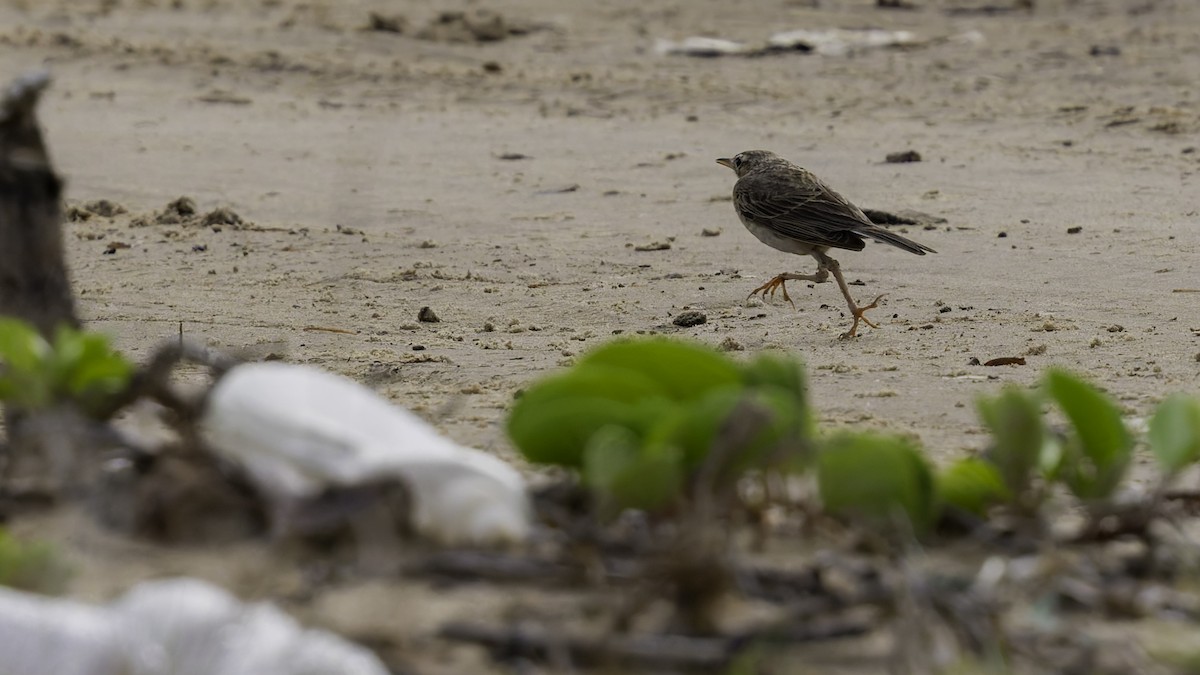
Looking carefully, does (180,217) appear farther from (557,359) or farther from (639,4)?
(639,4)

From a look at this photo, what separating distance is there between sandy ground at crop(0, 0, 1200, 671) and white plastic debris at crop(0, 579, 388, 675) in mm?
235

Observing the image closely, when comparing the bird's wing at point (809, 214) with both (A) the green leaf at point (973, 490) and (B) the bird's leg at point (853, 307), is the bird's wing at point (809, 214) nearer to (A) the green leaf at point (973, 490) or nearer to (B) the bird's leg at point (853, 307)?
(B) the bird's leg at point (853, 307)

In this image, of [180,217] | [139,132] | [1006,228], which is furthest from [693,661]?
[139,132]

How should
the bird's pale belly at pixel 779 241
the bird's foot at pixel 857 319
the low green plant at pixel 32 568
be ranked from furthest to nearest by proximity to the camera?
the bird's pale belly at pixel 779 241 → the bird's foot at pixel 857 319 → the low green plant at pixel 32 568

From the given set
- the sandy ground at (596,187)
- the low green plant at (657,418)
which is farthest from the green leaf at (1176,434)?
the sandy ground at (596,187)

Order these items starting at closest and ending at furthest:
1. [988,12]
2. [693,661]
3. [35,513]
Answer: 1. [693,661]
2. [35,513]
3. [988,12]

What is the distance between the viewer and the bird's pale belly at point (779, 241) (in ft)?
23.7

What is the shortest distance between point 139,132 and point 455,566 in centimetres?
951

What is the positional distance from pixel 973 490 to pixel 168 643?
4.79 ft

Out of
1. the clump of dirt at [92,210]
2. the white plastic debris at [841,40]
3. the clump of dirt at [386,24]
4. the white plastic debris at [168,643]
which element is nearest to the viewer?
the white plastic debris at [168,643]

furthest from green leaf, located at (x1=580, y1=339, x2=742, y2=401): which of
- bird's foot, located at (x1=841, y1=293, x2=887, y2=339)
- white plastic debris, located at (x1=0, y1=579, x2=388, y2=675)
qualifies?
bird's foot, located at (x1=841, y1=293, x2=887, y2=339)

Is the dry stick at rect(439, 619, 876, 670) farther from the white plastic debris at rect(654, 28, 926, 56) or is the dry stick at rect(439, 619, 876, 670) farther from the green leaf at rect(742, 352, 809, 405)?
the white plastic debris at rect(654, 28, 926, 56)

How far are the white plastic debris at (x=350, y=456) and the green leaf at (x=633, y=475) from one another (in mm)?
169

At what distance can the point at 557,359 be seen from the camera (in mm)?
5754
